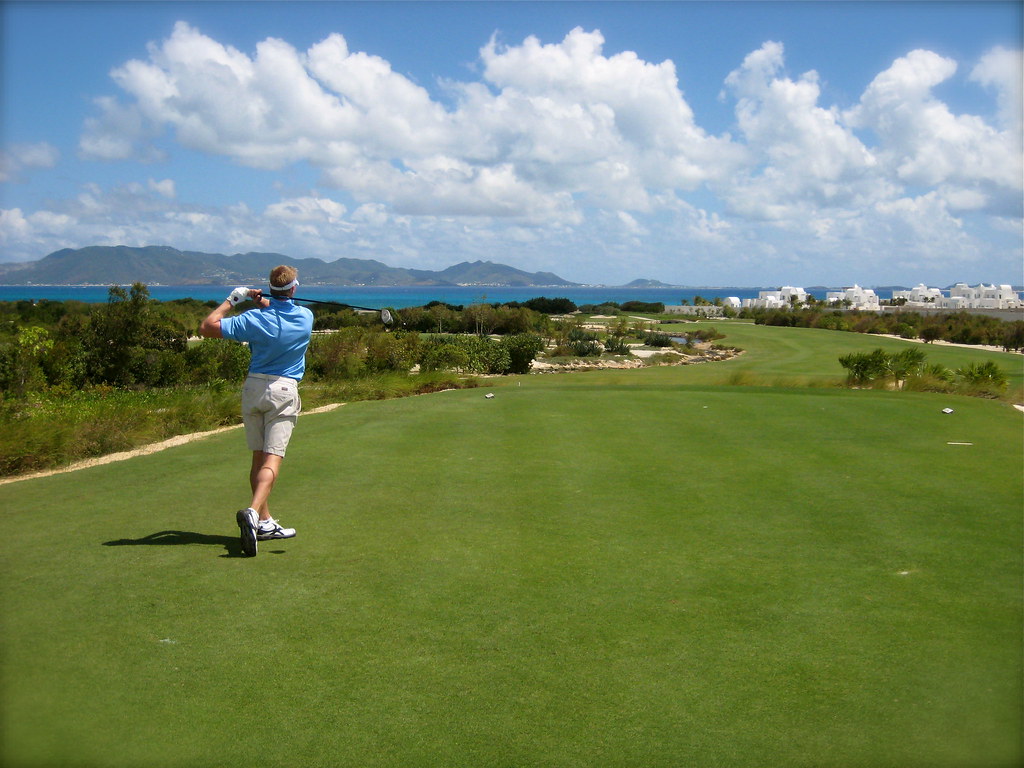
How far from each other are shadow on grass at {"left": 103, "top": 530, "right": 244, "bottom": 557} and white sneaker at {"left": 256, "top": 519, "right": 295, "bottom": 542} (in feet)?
0.56

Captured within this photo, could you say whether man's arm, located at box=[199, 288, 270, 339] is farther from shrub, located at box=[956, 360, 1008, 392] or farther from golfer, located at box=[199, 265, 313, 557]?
shrub, located at box=[956, 360, 1008, 392]

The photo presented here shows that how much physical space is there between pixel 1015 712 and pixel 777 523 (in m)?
2.99

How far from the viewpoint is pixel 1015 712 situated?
11.6ft

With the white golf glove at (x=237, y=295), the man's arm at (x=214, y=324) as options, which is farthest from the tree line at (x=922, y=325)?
the man's arm at (x=214, y=324)

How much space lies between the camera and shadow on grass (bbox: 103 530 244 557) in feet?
18.4

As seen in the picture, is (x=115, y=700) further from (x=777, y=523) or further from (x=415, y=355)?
(x=415, y=355)

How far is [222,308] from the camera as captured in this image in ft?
17.8

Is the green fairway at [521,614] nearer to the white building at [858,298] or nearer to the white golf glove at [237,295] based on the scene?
the white golf glove at [237,295]

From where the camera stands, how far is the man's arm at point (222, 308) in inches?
212

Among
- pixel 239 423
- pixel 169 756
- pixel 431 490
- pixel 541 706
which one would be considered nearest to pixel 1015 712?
pixel 541 706

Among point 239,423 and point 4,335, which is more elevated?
point 4,335

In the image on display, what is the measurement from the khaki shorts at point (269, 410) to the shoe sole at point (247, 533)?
57 cm

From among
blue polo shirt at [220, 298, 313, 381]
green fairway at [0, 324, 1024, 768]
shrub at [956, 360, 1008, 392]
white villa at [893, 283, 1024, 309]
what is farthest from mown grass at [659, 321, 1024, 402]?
white villa at [893, 283, 1024, 309]

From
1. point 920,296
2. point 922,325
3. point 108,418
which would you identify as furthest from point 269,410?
point 920,296
